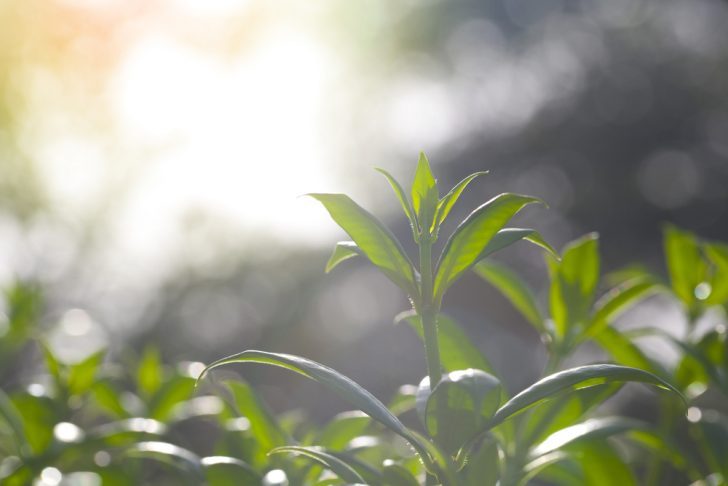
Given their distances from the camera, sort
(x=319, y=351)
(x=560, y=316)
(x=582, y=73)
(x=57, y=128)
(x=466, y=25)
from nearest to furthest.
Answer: (x=560, y=316) < (x=57, y=128) < (x=319, y=351) < (x=582, y=73) < (x=466, y=25)

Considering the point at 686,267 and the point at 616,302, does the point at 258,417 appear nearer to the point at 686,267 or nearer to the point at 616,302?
the point at 616,302

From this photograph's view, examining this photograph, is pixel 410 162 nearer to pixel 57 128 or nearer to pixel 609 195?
pixel 609 195

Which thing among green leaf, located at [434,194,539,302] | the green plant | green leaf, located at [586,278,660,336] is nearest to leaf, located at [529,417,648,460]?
the green plant

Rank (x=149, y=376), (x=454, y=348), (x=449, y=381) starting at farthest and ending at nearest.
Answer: (x=149, y=376), (x=454, y=348), (x=449, y=381)

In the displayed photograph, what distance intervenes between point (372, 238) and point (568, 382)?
20cm

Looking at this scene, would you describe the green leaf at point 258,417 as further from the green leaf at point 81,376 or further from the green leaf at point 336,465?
the green leaf at point 81,376

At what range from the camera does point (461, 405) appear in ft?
1.89

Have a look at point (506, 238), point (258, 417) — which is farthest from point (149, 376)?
point (506, 238)

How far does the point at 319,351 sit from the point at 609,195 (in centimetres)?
485

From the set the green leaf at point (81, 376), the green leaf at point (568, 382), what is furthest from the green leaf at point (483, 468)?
the green leaf at point (81, 376)

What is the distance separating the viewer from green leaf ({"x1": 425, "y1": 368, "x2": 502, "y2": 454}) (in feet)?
1.86

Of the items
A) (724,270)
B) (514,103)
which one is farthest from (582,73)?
(724,270)

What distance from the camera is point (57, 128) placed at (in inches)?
407

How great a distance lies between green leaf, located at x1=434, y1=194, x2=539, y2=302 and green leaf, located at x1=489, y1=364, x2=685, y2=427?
120mm
